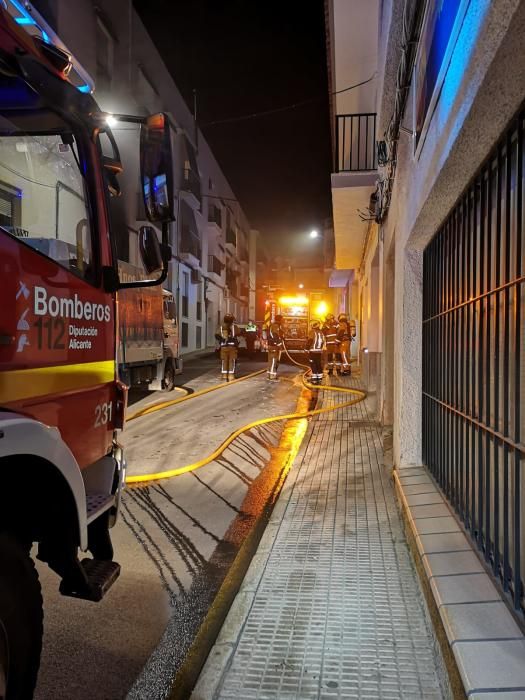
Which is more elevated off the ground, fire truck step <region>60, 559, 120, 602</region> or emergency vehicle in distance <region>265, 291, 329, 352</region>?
emergency vehicle in distance <region>265, 291, 329, 352</region>

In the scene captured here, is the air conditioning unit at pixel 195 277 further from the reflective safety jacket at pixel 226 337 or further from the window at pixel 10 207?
the window at pixel 10 207

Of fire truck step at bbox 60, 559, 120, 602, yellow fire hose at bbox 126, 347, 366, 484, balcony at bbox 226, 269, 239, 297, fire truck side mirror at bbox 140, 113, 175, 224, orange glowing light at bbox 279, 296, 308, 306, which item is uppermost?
balcony at bbox 226, 269, 239, 297

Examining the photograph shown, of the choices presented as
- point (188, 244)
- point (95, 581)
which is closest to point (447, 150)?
point (95, 581)

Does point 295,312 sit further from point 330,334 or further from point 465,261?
point 465,261

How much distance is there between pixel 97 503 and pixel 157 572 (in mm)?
1206

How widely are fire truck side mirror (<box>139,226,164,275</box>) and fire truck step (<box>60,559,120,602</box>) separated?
1.62m

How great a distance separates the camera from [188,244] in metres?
26.6

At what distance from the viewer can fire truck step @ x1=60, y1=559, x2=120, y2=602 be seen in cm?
235

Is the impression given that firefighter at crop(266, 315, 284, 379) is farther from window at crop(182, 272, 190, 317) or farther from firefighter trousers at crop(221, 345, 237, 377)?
window at crop(182, 272, 190, 317)

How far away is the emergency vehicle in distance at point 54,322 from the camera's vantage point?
1950 mm

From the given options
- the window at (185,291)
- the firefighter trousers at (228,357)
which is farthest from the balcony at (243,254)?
the firefighter trousers at (228,357)

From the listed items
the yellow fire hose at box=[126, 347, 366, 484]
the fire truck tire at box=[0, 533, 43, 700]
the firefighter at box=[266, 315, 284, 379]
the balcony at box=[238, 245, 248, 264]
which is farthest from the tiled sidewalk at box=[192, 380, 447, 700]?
the balcony at box=[238, 245, 248, 264]

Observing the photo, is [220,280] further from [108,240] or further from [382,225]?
[108,240]

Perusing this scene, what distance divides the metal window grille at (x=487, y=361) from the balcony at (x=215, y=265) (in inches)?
1197
